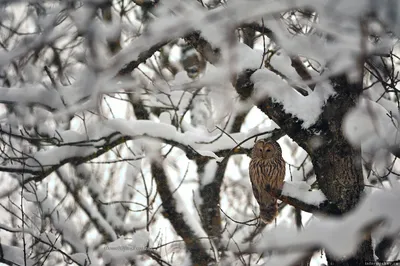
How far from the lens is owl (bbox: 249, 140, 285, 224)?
4.58 metres

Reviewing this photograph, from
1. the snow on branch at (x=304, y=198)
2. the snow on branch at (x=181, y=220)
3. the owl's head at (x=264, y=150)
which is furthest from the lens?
the snow on branch at (x=181, y=220)

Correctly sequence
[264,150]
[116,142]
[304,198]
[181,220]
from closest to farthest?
[304,198], [264,150], [116,142], [181,220]

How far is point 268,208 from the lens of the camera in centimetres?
463

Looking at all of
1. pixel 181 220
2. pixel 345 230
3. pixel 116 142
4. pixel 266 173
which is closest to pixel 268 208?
pixel 266 173

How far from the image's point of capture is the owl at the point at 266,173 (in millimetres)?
4578

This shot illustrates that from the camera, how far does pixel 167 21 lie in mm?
1502

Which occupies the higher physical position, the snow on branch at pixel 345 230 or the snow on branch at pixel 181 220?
the snow on branch at pixel 181 220

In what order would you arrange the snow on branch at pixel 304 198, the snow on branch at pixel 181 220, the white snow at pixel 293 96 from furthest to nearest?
the snow on branch at pixel 181 220
the white snow at pixel 293 96
the snow on branch at pixel 304 198

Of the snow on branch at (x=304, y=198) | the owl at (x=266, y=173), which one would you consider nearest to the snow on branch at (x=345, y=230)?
the snow on branch at (x=304, y=198)

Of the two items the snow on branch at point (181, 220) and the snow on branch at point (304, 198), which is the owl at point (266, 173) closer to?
the snow on branch at point (304, 198)

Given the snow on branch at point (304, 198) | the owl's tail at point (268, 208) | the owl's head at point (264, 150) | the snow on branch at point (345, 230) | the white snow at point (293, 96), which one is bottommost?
the snow on branch at point (345, 230)

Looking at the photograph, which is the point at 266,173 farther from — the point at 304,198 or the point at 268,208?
the point at 304,198

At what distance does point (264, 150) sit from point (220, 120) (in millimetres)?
1013

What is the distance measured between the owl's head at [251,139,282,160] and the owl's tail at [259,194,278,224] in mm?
388
